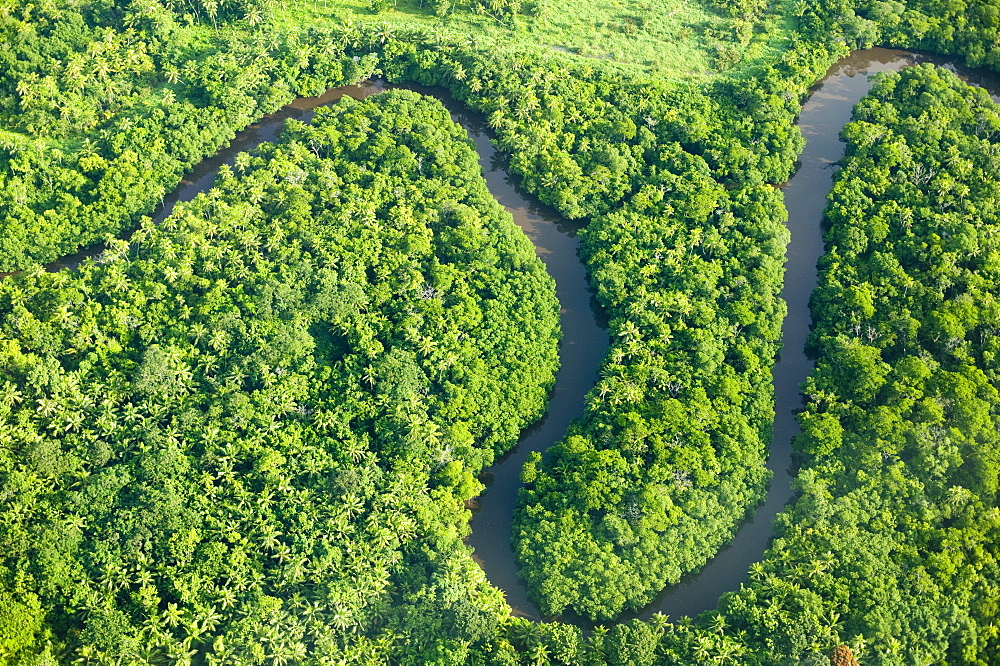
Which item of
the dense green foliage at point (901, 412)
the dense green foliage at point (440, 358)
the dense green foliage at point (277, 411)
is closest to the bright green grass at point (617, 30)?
the dense green foliage at point (440, 358)

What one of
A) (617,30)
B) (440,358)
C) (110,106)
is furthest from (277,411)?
(617,30)

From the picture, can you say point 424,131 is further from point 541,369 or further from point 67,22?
point 67,22

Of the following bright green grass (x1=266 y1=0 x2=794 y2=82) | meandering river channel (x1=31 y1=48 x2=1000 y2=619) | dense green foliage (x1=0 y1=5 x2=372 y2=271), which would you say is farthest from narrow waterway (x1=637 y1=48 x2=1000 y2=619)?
dense green foliage (x1=0 y1=5 x2=372 y2=271)

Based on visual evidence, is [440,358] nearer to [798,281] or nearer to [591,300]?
[591,300]

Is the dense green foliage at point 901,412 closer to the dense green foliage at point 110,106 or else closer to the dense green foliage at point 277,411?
the dense green foliage at point 277,411

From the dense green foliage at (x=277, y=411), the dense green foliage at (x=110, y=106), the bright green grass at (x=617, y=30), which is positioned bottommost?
the dense green foliage at (x=277, y=411)

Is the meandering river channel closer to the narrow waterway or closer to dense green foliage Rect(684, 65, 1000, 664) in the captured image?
the narrow waterway
